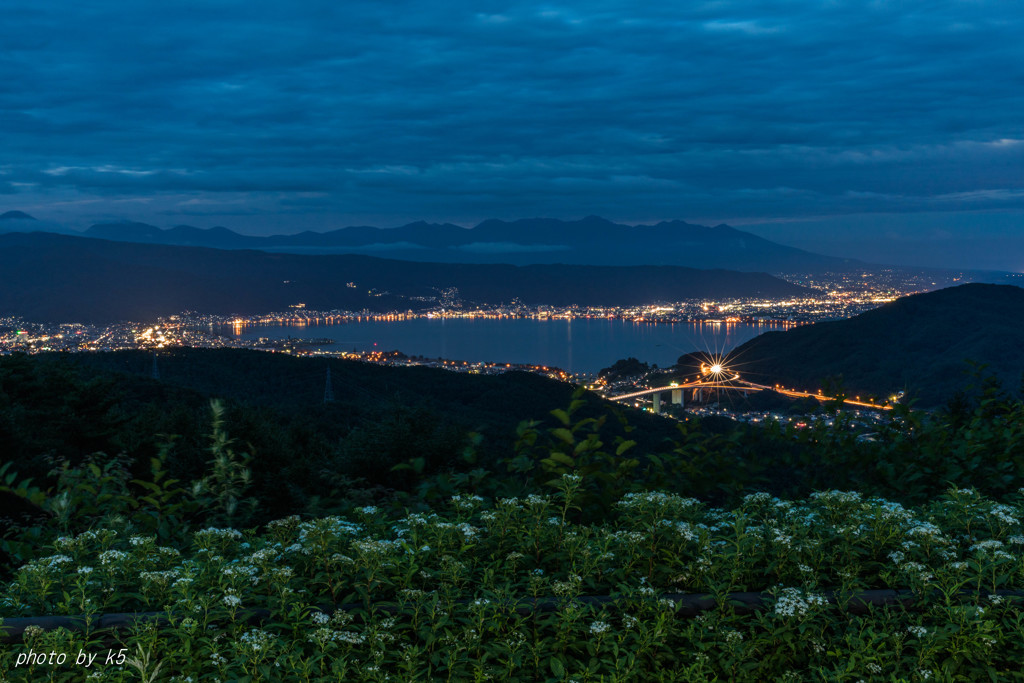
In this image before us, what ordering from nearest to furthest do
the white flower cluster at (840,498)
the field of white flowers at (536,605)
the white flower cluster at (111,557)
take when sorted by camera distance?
the field of white flowers at (536,605) < the white flower cluster at (111,557) < the white flower cluster at (840,498)

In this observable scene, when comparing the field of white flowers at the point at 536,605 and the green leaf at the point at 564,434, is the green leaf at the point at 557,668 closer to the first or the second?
the field of white flowers at the point at 536,605

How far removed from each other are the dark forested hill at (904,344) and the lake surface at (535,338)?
1935 centimetres

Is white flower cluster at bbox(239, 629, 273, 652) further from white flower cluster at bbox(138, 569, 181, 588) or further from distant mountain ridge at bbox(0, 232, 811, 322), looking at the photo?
distant mountain ridge at bbox(0, 232, 811, 322)

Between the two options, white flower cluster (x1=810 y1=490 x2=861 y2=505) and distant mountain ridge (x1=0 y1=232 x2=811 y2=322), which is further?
distant mountain ridge (x1=0 y1=232 x2=811 y2=322)

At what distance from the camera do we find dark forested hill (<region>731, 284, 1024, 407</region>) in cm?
6106

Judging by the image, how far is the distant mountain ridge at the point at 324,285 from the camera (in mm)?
146250

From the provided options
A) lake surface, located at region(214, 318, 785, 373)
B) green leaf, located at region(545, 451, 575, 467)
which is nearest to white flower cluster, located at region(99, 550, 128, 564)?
green leaf, located at region(545, 451, 575, 467)

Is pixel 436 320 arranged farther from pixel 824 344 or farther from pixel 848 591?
pixel 848 591

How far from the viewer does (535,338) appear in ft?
411

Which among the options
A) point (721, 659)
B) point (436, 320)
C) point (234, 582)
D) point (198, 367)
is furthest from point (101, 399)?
point (436, 320)

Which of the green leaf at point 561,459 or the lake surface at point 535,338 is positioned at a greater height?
the green leaf at point 561,459

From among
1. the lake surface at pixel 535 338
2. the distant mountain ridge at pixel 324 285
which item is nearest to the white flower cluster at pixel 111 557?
the lake surface at pixel 535 338

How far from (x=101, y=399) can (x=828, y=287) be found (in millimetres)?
198907

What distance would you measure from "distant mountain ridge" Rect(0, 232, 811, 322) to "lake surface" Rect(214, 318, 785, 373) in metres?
18.2
